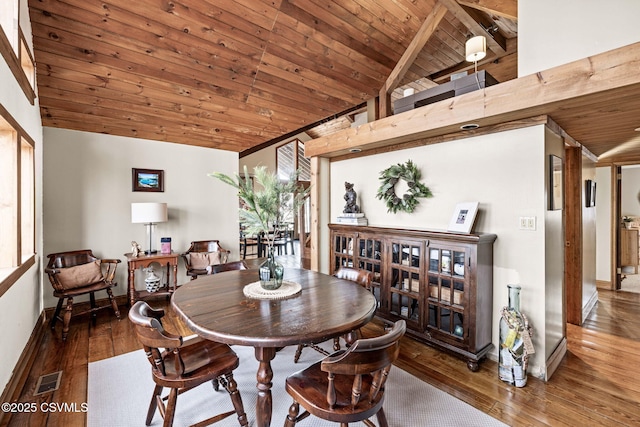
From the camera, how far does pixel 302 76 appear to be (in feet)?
12.8

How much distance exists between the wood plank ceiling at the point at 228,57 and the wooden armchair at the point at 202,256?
1676 millimetres

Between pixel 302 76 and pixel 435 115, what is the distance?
A: 2023 millimetres

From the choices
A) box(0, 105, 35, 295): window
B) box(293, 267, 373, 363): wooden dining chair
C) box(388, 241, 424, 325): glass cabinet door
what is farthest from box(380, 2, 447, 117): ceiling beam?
box(0, 105, 35, 295): window

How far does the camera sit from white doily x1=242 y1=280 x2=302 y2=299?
1969 mm

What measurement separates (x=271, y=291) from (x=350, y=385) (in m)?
0.82

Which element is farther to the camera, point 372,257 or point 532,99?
point 372,257

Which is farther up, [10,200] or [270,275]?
[10,200]

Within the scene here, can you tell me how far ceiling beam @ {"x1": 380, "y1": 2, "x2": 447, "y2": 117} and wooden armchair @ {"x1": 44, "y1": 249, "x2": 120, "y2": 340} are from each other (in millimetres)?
4315

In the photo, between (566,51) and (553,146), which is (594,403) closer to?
(553,146)

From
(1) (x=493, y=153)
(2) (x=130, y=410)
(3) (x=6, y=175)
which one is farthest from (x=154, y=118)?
(1) (x=493, y=153)

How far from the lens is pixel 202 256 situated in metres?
4.51

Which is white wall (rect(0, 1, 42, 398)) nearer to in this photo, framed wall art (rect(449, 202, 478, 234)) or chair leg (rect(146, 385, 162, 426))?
chair leg (rect(146, 385, 162, 426))

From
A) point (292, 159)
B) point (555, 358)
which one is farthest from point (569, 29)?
point (292, 159)

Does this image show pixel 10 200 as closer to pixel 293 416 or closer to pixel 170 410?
pixel 170 410
